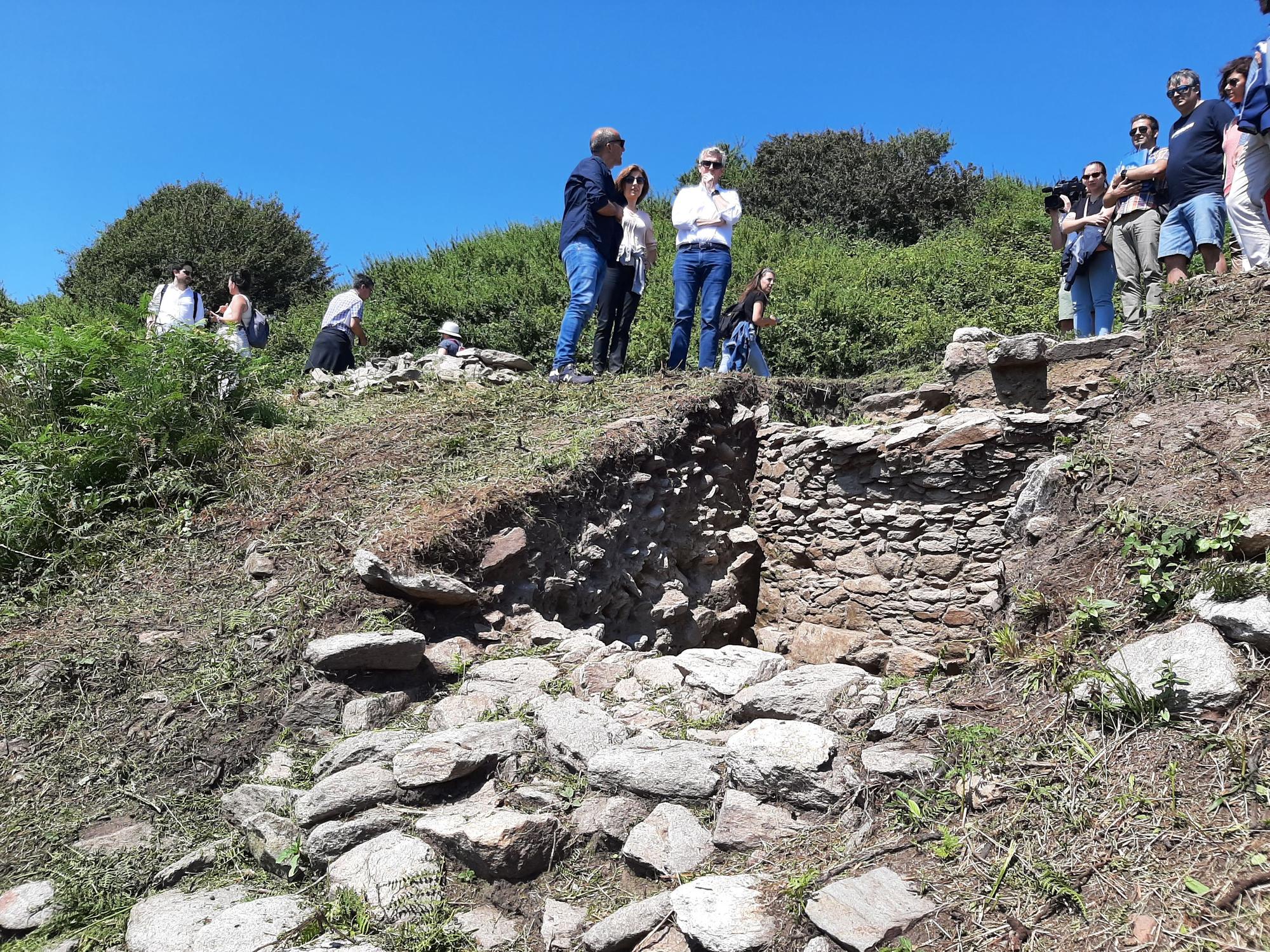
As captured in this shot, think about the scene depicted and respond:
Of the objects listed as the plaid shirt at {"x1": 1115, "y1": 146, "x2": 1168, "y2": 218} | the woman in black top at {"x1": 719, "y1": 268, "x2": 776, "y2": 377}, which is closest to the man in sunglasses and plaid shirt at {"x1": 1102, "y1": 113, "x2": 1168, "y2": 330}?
the plaid shirt at {"x1": 1115, "y1": 146, "x2": 1168, "y2": 218}

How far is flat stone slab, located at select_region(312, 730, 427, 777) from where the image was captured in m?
3.57

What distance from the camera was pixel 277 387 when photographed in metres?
7.18

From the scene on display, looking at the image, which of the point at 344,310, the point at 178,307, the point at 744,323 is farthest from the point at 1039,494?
the point at 178,307

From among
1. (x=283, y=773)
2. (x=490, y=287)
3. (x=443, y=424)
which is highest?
(x=490, y=287)

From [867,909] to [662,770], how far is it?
96cm

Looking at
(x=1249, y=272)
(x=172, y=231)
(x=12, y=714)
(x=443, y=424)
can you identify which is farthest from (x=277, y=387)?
(x=172, y=231)

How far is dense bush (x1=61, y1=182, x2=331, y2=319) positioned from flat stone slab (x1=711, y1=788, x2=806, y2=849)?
19825mm

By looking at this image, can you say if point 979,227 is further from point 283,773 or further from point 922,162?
point 283,773

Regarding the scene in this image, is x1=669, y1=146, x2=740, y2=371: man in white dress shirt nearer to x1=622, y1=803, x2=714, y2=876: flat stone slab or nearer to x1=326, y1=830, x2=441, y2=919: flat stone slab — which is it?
x1=622, y1=803, x2=714, y2=876: flat stone slab

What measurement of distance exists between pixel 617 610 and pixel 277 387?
3.54 m

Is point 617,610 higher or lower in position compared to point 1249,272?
lower

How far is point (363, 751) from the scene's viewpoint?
3607 mm

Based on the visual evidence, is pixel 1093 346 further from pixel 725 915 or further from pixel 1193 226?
pixel 725 915

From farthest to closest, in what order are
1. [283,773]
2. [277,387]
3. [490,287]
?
[490,287] < [277,387] < [283,773]
